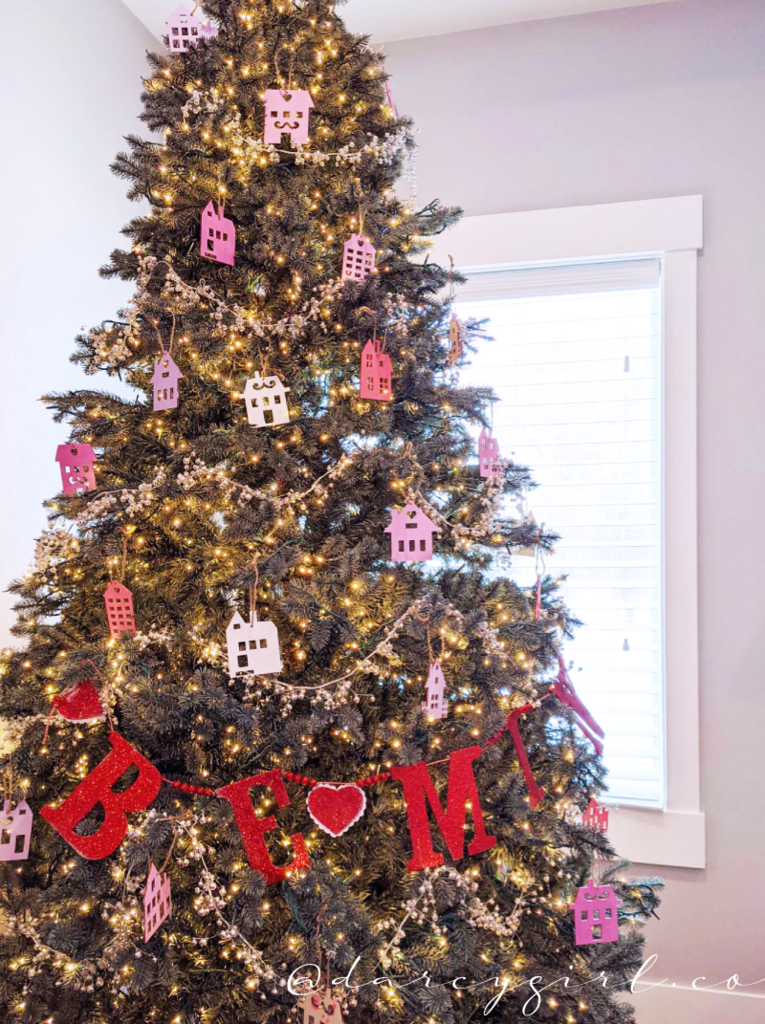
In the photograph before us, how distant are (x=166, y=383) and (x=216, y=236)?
25cm

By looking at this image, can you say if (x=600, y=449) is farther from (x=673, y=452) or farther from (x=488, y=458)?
(x=488, y=458)

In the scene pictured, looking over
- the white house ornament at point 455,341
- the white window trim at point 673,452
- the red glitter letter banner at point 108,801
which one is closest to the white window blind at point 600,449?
the white window trim at point 673,452

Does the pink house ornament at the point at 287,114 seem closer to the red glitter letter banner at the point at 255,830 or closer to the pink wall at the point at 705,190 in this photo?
the red glitter letter banner at the point at 255,830

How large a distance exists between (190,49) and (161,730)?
3.76 ft

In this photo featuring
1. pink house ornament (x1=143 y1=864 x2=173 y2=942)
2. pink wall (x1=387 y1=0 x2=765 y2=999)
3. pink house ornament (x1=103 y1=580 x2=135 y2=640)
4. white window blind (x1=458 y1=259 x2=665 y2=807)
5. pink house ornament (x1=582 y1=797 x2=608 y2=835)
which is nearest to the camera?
pink house ornament (x1=143 y1=864 x2=173 y2=942)

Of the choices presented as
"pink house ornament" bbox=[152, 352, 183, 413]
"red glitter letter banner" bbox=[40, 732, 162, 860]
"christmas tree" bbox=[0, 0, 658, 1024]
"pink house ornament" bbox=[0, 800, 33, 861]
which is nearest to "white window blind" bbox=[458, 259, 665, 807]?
"christmas tree" bbox=[0, 0, 658, 1024]

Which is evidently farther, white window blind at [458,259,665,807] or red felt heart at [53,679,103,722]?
white window blind at [458,259,665,807]

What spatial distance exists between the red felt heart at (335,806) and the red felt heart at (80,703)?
343mm

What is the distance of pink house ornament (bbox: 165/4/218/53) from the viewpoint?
4.19 feet

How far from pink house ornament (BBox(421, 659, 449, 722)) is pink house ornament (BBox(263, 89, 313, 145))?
0.87 metres

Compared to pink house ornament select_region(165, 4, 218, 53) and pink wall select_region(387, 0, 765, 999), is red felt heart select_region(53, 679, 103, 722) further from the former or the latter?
pink wall select_region(387, 0, 765, 999)

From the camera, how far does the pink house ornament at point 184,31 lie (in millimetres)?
1276

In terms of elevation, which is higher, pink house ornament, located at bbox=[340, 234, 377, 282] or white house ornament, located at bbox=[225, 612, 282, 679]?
pink house ornament, located at bbox=[340, 234, 377, 282]

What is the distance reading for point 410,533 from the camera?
44.6 inches
